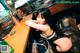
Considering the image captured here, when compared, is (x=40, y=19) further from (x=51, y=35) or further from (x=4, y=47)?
(x=4, y=47)

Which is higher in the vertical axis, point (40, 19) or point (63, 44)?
point (40, 19)

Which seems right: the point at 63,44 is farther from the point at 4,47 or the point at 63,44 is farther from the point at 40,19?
the point at 4,47

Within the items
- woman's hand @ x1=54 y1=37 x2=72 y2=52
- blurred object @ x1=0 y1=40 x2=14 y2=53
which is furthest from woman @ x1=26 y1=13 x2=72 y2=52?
blurred object @ x1=0 y1=40 x2=14 y2=53

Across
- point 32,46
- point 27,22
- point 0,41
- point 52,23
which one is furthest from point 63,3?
point 0,41

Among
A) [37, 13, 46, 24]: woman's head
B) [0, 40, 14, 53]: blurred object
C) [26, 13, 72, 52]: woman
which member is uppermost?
[37, 13, 46, 24]: woman's head

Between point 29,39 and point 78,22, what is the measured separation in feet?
1.38

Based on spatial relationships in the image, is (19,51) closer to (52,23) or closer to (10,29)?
(10,29)

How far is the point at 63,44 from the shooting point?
5.63ft

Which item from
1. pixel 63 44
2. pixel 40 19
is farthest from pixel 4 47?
pixel 63 44

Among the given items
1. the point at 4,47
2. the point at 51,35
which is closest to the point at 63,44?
the point at 51,35

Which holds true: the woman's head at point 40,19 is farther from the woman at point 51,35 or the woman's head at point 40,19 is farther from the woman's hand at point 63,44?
the woman's hand at point 63,44

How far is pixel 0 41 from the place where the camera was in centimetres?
171

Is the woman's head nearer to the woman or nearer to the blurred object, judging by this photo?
the woman

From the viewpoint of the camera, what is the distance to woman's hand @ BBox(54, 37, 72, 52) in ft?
5.64
